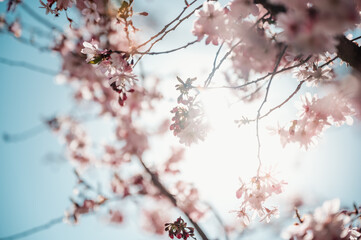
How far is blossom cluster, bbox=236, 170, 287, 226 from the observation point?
1.40 m

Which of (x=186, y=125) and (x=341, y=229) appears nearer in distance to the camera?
(x=341, y=229)

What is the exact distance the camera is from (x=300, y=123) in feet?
4.88

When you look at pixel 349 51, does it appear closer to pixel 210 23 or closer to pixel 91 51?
pixel 210 23

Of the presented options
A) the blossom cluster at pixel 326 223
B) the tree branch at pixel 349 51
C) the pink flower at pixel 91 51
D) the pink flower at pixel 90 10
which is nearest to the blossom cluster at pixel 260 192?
the blossom cluster at pixel 326 223

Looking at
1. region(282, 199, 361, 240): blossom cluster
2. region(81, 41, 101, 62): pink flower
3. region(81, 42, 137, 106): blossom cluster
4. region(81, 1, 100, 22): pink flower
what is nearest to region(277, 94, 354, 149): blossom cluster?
region(282, 199, 361, 240): blossom cluster

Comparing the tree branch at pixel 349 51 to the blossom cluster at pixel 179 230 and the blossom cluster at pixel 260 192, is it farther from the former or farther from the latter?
the blossom cluster at pixel 179 230

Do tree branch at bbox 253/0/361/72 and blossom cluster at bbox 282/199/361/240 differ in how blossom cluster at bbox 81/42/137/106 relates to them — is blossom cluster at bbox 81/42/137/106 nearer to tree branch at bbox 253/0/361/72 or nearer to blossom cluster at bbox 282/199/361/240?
tree branch at bbox 253/0/361/72

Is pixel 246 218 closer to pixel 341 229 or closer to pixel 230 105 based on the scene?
pixel 341 229

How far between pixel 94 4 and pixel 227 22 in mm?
941

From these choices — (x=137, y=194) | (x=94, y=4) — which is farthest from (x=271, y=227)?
(x=94, y=4)

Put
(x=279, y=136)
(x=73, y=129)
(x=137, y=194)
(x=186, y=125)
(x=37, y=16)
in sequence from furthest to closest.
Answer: (x=73, y=129)
(x=137, y=194)
(x=37, y=16)
(x=279, y=136)
(x=186, y=125)

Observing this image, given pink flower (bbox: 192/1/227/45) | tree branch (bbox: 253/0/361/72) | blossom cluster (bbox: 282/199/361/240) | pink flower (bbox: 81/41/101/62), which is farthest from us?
pink flower (bbox: 192/1/227/45)

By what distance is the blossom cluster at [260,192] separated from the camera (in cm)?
140

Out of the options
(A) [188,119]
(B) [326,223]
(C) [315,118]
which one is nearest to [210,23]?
(A) [188,119]
